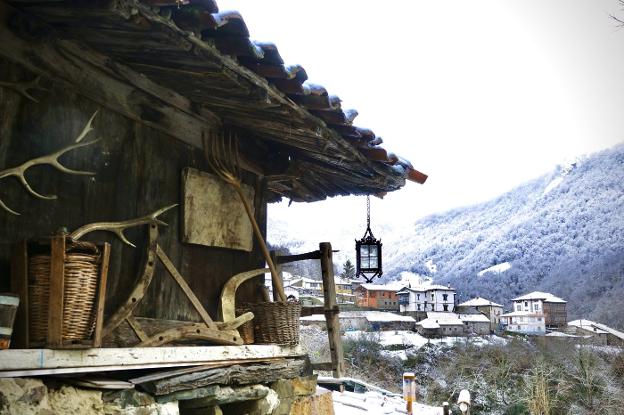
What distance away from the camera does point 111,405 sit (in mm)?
2584

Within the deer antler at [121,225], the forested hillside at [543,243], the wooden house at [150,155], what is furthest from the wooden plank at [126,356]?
the forested hillside at [543,243]

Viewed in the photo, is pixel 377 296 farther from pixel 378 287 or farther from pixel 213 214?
pixel 213 214

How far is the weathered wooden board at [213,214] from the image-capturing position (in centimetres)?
376

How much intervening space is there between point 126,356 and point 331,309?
253 cm

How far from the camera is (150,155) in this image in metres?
3.51

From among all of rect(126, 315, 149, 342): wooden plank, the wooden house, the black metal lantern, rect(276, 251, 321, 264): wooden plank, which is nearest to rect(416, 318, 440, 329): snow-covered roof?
the black metal lantern

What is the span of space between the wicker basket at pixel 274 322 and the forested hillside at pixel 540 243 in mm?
43503

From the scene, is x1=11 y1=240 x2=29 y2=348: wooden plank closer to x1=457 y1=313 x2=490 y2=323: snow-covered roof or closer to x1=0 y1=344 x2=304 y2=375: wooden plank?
x1=0 y1=344 x2=304 y2=375: wooden plank

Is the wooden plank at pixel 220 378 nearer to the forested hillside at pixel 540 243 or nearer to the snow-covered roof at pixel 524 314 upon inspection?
the snow-covered roof at pixel 524 314

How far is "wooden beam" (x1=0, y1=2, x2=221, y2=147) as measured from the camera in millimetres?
2656

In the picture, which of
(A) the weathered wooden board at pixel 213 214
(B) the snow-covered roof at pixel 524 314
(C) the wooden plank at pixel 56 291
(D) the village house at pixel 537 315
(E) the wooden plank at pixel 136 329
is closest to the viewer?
(C) the wooden plank at pixel 56 291

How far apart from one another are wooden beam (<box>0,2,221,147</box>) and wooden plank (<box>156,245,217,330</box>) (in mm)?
849

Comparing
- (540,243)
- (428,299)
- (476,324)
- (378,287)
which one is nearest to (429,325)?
(476,324)

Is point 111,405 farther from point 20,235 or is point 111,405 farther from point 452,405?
point 452,405
